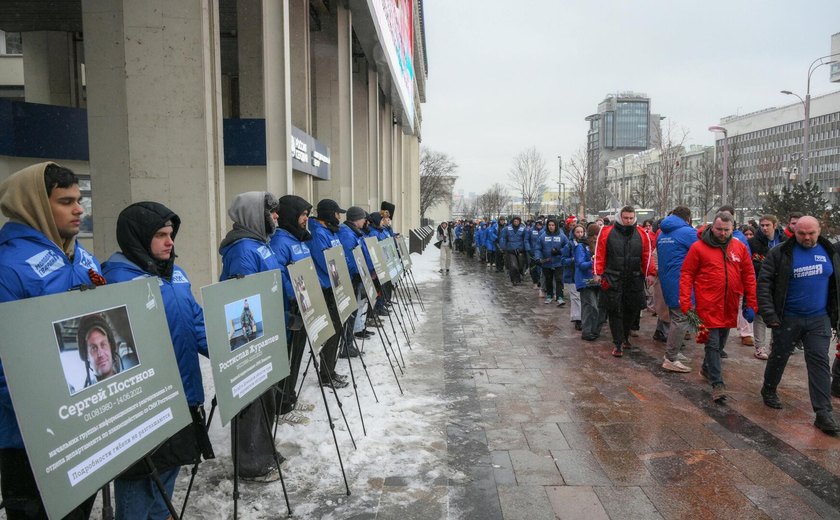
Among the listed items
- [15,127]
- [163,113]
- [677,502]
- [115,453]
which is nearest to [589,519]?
[677,502]

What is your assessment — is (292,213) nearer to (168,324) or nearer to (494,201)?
(168,324)

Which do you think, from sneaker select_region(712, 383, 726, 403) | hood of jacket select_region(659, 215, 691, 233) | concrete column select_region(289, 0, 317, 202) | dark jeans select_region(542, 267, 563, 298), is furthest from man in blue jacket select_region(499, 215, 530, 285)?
sneaker select_region(712, 383, 726, 403)

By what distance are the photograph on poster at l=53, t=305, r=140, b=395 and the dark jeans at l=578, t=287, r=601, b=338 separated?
844 cm

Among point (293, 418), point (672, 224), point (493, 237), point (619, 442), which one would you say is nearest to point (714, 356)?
point (619, 442)

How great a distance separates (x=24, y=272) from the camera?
8.35 ft

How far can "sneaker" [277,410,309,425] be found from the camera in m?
5.50

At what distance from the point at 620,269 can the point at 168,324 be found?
7.02 meters

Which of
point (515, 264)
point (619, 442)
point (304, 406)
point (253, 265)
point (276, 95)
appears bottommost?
point (619, 442)

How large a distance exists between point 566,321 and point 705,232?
16.7 feet

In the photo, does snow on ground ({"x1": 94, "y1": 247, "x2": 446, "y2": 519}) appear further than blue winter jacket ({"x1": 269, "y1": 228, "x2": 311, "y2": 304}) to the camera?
No

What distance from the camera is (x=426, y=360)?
8.37 m

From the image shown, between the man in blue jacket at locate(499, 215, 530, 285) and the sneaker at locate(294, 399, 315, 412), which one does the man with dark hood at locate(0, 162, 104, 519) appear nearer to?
the sneaker at locate(294, 399, 315, 412)

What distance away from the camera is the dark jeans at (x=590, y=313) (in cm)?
993

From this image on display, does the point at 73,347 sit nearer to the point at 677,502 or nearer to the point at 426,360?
the point at 677,502
